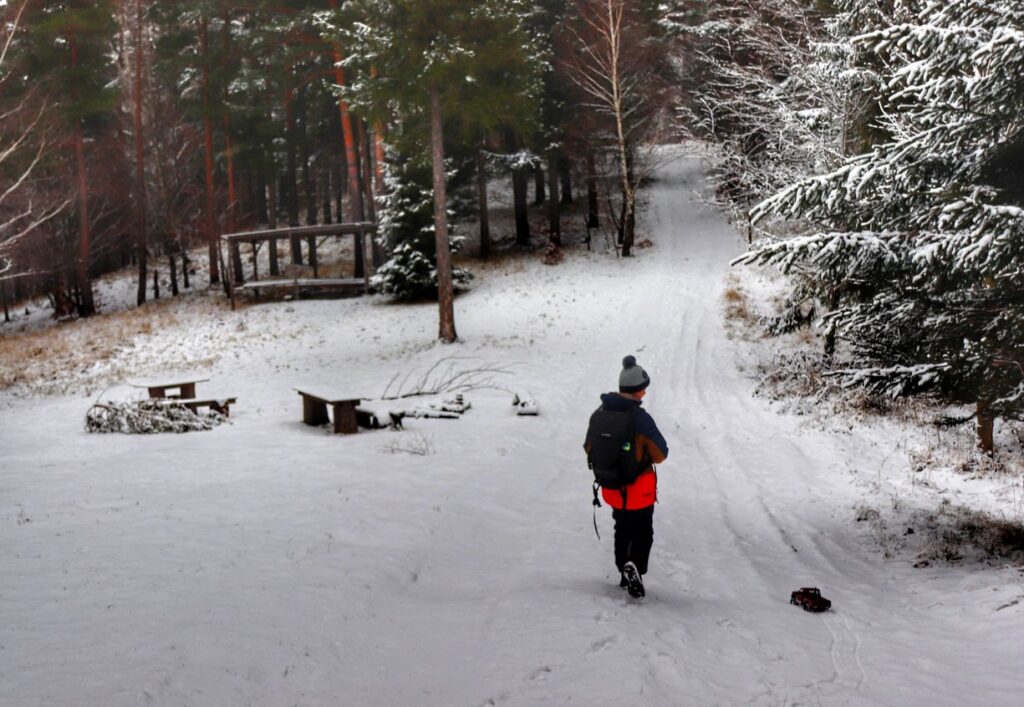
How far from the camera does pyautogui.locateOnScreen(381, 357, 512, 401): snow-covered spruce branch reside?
15836 millimetres

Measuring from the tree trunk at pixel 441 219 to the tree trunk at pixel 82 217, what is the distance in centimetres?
1680

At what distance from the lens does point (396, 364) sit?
19.2 metres

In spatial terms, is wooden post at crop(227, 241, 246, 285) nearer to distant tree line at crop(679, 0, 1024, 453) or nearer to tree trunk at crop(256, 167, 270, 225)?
tree trunk at crop(256, 167, 270, 225)

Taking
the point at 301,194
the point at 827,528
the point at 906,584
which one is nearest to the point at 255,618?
the point at 906,584

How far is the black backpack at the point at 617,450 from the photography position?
6.05 metres

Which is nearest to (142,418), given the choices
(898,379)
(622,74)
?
(898,379)

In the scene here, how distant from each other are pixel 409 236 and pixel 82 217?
14280 millimetres

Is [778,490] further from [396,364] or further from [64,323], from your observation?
[64,323]

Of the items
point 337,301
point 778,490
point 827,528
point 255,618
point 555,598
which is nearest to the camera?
point 255,618

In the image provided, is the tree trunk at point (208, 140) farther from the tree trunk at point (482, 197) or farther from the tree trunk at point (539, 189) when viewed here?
the tree trunk at point (539, 189)

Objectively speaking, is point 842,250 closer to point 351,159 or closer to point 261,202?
point 351,159

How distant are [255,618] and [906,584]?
19.1ft

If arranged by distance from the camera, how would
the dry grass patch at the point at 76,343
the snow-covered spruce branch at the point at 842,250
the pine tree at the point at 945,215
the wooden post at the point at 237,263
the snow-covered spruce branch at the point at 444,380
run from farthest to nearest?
the wooden post at the point at 237,263 → the dry grass patch at the point at 76,343 → the snow-covered spruce branch at the point at 444,380 → the snow-covered spruce branch at the point at 842,250 → the pine tree at the point at 945,215

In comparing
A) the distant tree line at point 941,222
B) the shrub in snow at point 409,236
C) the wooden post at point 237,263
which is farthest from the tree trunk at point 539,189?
the distant tree line at point 941,222
